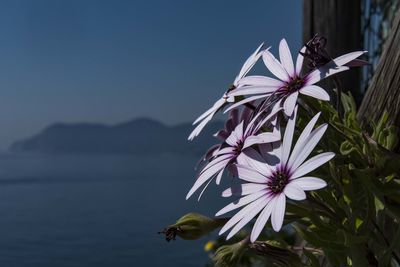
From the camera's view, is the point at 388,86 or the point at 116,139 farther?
the point at 116,139

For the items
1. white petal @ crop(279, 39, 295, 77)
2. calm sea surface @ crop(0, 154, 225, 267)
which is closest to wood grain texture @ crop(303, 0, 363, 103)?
white petal @ crop(279, 39, 295, 77)

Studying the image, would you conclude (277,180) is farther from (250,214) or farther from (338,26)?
(338,26)

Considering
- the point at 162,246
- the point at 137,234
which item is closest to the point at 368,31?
the point at 162,246

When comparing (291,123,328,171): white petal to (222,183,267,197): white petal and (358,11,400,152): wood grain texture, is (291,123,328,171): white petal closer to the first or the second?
(222,183,267,197): white petal

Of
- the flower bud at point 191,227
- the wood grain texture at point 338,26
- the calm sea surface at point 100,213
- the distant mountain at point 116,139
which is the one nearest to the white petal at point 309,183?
the flower bud at point 191,227

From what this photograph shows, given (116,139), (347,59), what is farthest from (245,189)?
(116,139)

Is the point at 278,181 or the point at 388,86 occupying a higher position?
the point at 388,86

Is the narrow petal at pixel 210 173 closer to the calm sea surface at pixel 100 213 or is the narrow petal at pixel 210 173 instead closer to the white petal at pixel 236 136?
the white petal at pixel 236 136

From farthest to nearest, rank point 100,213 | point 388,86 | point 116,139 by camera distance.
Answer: point 116,139, point 100,213, point 388,86
